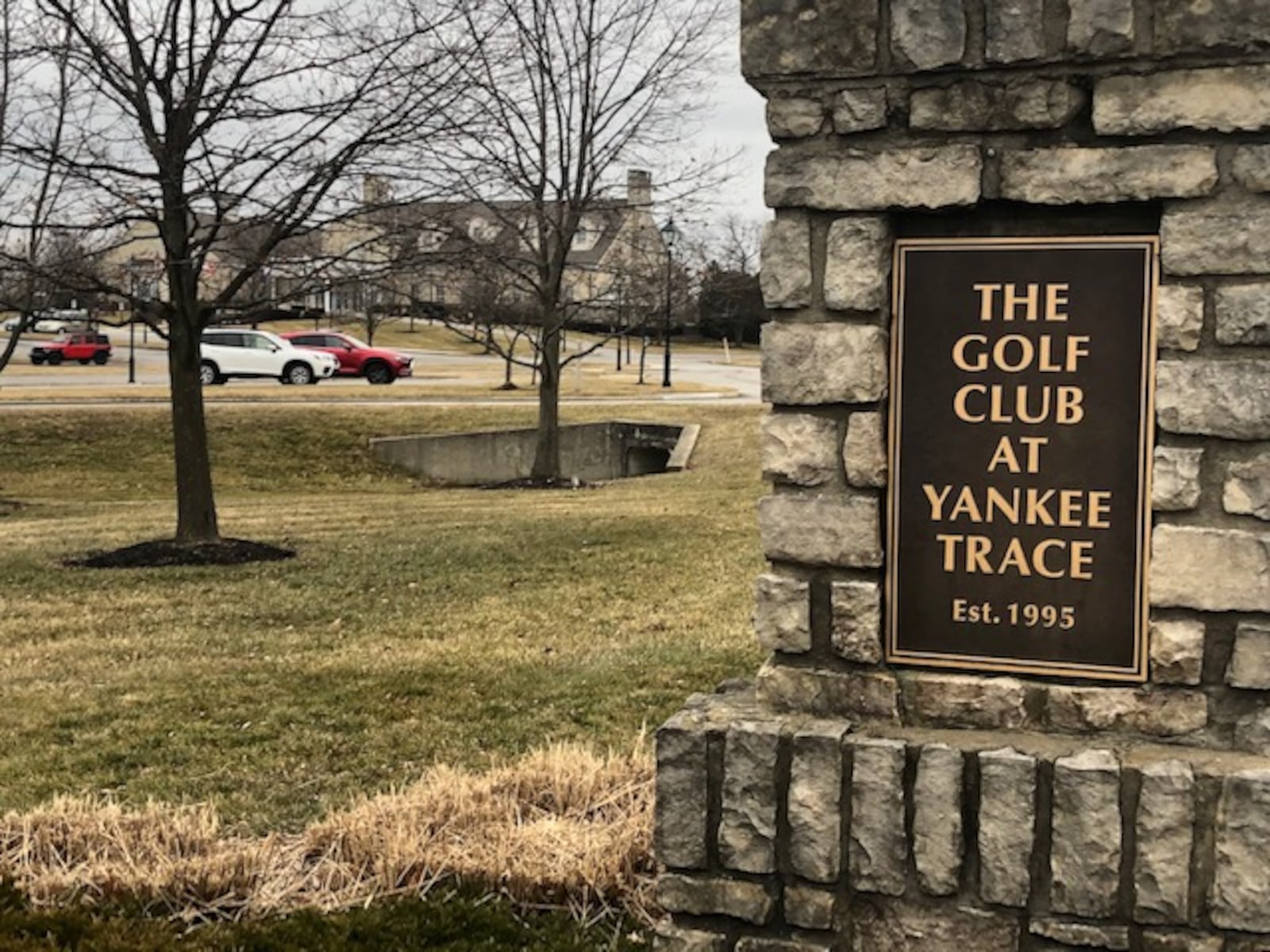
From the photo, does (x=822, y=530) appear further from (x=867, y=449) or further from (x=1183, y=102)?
(x=1183, y=102)

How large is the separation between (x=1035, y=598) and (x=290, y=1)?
10237 mm

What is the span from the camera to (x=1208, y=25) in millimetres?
3287

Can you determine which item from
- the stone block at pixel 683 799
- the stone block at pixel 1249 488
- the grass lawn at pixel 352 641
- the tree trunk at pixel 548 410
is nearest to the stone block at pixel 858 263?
the stone block at pixel 1249 488

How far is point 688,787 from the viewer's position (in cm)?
366

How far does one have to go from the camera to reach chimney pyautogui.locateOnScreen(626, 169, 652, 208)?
62.1 feet

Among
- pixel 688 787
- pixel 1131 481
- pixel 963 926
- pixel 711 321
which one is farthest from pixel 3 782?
pixel 711 321

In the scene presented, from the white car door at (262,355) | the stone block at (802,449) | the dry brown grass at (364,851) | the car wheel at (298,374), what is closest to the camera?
Result: the stone block at (802,449)

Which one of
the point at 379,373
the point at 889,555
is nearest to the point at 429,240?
the point at 889,555

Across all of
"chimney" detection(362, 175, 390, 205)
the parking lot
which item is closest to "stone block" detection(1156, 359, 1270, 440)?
"chimney" detection(362, 175, 390, 205)

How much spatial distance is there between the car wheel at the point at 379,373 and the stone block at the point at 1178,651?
34361 mm

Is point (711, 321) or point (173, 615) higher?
point (711, 321)

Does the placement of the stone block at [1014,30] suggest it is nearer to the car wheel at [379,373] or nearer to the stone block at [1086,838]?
the stone block at [1086,838]

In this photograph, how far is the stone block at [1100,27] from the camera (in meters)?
3.33

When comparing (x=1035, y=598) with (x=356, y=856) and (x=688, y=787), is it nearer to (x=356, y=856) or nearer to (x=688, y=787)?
(x=688, y=787)
